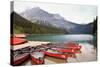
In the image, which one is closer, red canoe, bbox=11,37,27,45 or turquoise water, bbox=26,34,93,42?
red canoe, bbox=11,37,27,45

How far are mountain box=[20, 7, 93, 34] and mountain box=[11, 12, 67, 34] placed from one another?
0.12 feet

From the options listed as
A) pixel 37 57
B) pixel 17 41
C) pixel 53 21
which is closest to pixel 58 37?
pixel 53 21

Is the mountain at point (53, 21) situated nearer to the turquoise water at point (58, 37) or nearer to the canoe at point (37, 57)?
the turquoise water at point (58, 37)

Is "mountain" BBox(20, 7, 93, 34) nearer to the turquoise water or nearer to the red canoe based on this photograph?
the turquoise water

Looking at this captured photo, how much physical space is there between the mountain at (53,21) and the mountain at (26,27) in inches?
1.4

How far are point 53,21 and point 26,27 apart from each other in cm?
31

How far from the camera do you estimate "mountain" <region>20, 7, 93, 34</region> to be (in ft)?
6.25


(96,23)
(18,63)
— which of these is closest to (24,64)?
(18,63)

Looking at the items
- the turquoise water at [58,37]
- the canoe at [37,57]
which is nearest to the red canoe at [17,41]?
the turquoise water at [58,37]

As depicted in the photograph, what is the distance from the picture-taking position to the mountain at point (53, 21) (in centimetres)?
191

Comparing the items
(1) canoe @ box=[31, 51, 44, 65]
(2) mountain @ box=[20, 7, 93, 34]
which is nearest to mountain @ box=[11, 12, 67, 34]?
(2) mountain @ box=[20, 7, 93, 34]

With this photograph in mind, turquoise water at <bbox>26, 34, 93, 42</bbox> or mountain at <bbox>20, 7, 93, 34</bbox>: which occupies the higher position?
mountain at <bbox>20, 7, 93, 34</bbox>

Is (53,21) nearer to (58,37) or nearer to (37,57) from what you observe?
(58,37)

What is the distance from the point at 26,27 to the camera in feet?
6.16
